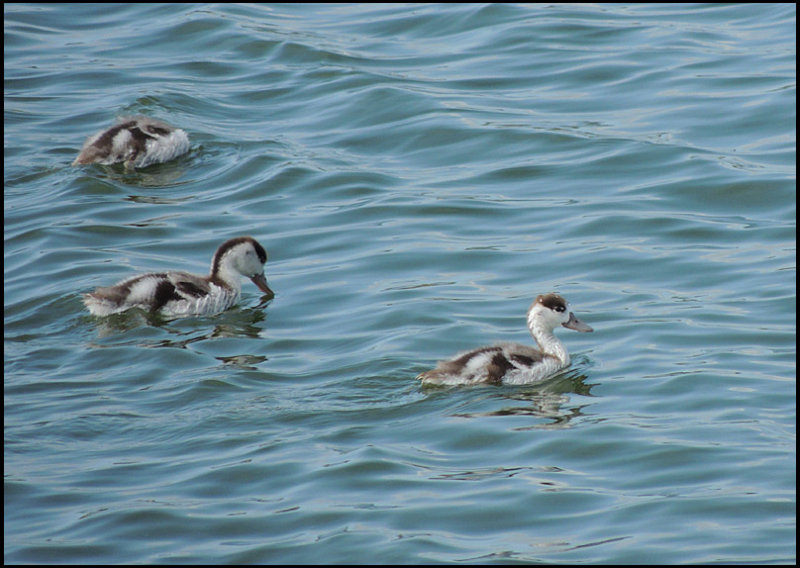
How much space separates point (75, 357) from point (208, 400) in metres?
1.33

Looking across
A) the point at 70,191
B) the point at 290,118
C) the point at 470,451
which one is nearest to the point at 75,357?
the point at 470,451

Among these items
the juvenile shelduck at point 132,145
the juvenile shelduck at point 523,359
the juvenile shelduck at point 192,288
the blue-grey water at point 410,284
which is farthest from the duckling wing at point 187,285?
the juvenile shelduck at point 132,145

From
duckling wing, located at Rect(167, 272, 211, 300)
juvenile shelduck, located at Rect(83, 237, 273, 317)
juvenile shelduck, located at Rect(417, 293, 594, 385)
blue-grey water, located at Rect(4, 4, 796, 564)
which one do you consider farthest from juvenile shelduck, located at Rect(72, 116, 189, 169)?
juvenile shelduck, located at Rect(417, 293, 594, 385)

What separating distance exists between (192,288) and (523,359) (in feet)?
9.03

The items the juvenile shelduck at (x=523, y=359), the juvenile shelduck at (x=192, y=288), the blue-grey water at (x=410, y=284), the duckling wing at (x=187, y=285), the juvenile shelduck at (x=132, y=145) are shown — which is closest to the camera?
the blue-grey water at (x=410, y=284)

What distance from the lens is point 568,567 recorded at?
6.01 m

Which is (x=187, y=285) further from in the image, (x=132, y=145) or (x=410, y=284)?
(x=132, y=145)

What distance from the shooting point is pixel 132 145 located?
13.1 meters

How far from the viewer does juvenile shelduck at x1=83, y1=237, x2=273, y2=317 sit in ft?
31.7

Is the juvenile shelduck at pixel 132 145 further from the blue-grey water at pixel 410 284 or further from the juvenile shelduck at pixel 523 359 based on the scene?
the juvenile shelduck at pixel 523 359

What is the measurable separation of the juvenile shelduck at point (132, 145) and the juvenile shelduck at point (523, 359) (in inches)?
218

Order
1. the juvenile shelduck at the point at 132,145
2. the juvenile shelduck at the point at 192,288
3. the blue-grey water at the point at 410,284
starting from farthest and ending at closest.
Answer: the juvenile shelduck at the point at 132,145 → the juvenile shelduck at the point at 192,288 → the blue-grey water at the point at 410,284

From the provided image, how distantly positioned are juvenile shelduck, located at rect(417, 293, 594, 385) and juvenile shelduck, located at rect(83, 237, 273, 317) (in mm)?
2409

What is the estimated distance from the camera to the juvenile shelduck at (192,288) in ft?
31.7
